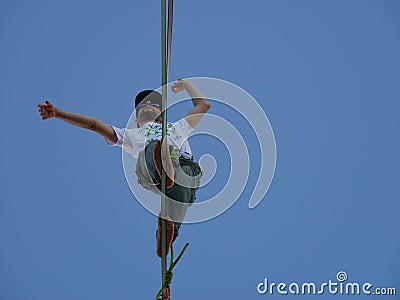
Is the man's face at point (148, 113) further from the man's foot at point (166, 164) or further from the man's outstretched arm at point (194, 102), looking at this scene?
the man's foot at point (166, 164)

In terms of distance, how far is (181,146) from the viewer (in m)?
1.73

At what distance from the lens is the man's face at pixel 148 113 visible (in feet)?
6.06

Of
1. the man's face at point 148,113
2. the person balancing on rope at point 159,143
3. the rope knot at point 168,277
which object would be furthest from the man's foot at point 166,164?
the man's face at point 148,113

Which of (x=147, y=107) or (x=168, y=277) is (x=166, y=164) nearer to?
(x=168, y=277)

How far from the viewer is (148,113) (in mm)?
1846

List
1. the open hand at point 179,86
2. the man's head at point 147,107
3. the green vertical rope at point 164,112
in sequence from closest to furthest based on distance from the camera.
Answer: the green vertical rope at point 164,112
the open hand at point 179,86
the man's head at point 147,107

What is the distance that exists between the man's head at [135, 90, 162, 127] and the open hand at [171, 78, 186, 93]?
0.17 meters

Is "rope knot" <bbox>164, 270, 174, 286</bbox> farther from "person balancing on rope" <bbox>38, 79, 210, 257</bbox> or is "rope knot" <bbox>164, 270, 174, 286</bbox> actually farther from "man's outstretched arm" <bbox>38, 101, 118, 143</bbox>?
"man's outstretched arm" <bbox>38, 101, 118, 143</bbox>

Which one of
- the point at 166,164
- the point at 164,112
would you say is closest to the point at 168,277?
the point at 166,164

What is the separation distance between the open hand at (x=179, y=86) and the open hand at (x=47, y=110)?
12.8 inches

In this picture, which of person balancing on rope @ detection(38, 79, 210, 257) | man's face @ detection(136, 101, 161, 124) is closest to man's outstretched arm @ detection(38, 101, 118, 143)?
person balancing on rope @ detection(38, 79, 210, 257)

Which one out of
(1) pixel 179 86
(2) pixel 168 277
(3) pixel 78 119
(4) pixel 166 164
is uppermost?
(1) pixel 179 86

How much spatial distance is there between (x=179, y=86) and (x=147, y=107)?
0.59ft

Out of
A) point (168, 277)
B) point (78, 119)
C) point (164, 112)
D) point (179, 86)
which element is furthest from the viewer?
point (179, 86)
